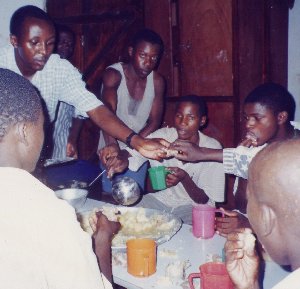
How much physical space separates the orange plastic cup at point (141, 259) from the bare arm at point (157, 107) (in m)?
2.44

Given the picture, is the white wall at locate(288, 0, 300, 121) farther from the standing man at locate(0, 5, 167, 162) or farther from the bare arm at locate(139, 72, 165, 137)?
the standing man at locate(0, 5, 167, 162)

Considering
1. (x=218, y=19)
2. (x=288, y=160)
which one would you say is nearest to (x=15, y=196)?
(x=288, y=160)

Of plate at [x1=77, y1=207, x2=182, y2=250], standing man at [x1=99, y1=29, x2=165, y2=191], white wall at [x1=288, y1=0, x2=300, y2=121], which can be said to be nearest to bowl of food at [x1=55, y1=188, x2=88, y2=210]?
plate at [x1=77, y1=207, x2=182, y2=250]

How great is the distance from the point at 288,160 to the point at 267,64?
131 inches

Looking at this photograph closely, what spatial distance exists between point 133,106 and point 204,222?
229cm

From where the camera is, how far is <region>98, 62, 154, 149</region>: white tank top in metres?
4.14

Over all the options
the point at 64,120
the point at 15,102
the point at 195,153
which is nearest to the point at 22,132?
the point at 15,102

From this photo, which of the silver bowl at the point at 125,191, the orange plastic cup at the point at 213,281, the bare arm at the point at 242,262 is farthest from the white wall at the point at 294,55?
the orange plastic cup at the point at 213,281

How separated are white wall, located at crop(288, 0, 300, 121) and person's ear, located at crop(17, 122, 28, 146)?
377 centimetres

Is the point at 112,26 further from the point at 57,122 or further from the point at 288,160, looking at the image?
the point at 288,160

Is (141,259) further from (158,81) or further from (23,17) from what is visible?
(158,81)

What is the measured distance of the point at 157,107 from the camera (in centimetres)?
422

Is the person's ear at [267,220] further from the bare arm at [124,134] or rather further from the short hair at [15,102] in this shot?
the bare arm at [124,134]

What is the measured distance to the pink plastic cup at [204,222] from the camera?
209 cm
